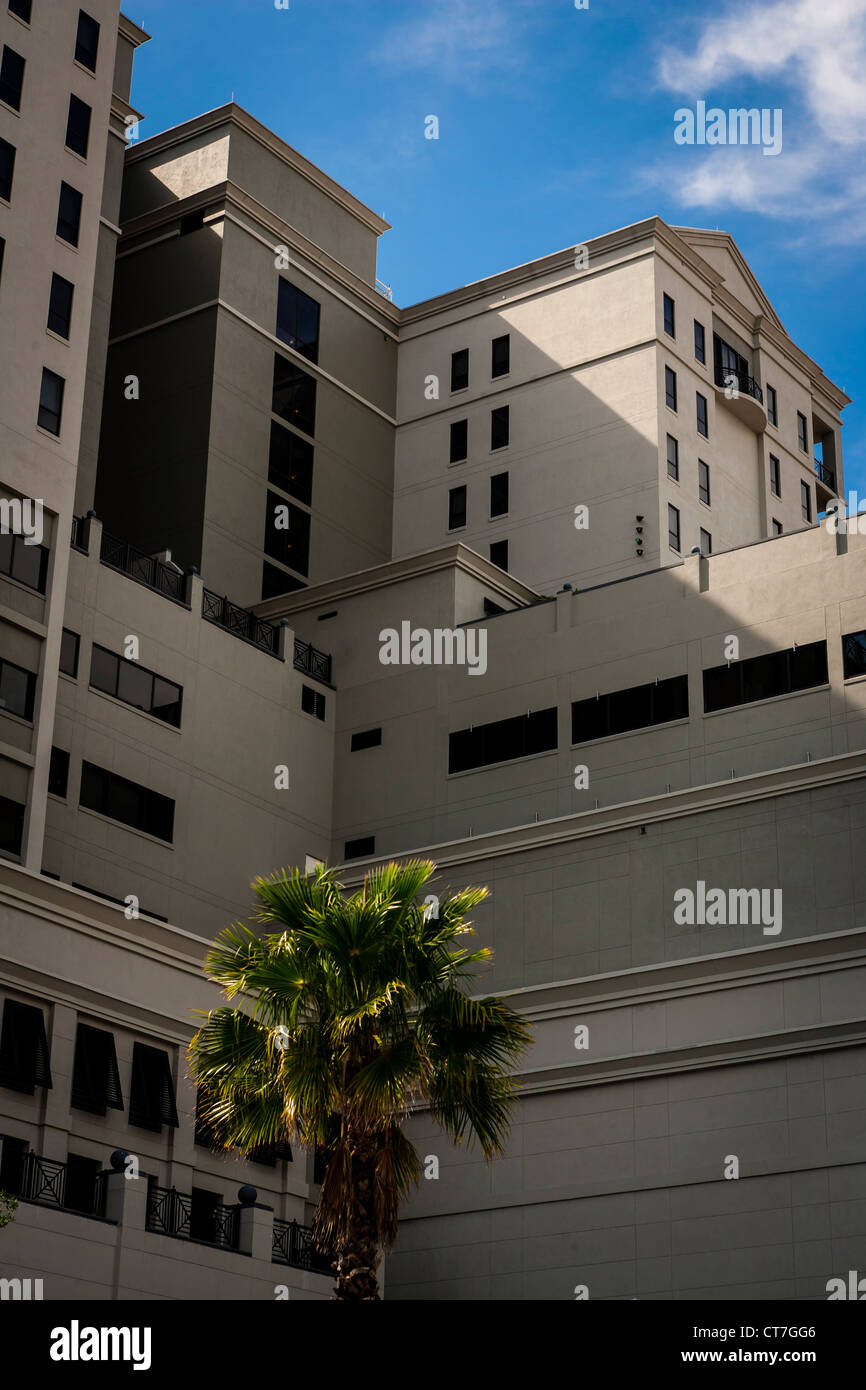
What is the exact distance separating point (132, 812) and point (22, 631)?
713 centimetres

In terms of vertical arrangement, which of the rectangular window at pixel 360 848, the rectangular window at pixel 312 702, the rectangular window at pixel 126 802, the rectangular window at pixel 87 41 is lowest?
the rectangular window at pixel 126 802

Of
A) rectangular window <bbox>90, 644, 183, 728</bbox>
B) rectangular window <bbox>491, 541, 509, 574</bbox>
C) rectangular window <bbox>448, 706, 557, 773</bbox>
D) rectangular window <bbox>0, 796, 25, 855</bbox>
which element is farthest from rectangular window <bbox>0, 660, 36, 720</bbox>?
rectangular window <bbox>491, 541, 509, 574</bbox>

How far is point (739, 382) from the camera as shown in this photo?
77.2m

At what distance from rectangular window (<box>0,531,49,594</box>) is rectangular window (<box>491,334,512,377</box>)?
108 feet

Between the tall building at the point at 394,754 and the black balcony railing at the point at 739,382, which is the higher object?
the black balcony railing at the point at 739,382

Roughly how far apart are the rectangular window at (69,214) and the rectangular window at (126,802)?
1468 cm

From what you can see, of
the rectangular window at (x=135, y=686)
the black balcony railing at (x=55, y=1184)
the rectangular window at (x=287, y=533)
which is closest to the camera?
the black balcony railing at (x=55, y=1184)

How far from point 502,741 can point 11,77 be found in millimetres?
23845

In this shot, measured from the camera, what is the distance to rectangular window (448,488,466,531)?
74312 mm

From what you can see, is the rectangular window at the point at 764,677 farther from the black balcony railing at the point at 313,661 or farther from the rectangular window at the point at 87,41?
the rectangular window at the point at 87,41

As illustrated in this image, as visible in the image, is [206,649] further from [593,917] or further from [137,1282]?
[137,1282]

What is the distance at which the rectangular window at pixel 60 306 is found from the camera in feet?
162

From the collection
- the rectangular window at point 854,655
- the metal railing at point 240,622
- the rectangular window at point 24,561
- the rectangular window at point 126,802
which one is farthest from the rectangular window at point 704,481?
the rectangular window at point 24,561

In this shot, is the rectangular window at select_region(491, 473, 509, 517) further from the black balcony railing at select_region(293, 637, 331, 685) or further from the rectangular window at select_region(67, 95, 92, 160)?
the rectangular window at select_region(67, 95, 92, 160)
